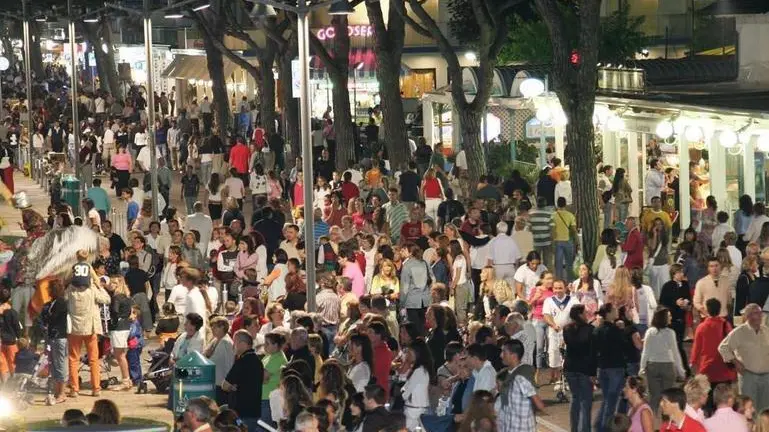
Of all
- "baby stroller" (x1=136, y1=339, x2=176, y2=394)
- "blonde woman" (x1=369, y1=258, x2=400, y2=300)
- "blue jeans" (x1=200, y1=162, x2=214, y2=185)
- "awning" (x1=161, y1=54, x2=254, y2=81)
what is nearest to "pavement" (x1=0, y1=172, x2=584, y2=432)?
"baby stroller" (x1=136, y1=339, x2=176, y2=394)

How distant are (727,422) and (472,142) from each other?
71.9 feet

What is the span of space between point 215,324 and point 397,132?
75.7 ft

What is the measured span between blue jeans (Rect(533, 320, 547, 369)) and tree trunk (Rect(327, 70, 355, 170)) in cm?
2235

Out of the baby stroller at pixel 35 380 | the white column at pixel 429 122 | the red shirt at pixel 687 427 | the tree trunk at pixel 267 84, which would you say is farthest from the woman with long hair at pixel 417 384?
the tree trunk at pixel 267 84

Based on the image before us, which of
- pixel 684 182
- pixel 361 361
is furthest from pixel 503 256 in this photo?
pixel 684 182

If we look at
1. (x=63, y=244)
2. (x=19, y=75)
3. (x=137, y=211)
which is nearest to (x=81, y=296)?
(x=63, y=244)

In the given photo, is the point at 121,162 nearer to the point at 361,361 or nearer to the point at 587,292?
the point at 587,292

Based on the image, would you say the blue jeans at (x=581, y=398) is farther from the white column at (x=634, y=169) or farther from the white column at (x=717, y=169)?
the white column at (x=634, y=169)

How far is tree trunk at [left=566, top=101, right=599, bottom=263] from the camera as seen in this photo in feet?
99.3

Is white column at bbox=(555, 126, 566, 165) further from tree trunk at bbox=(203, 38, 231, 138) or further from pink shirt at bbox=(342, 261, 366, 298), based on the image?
tree trunk at bbox=(203, 38, 231, 138)

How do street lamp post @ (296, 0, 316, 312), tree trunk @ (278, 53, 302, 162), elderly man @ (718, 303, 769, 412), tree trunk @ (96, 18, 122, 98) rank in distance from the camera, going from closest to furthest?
elderly man @ (718, 303, 769, 412), street lamp post @ (296, 0, 316, 312), tree trunk @ (278, 53, 302, 162), tree trunk @ (96, 18, 122, 98)

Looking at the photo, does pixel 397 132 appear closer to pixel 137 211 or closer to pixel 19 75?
pixel 137 211

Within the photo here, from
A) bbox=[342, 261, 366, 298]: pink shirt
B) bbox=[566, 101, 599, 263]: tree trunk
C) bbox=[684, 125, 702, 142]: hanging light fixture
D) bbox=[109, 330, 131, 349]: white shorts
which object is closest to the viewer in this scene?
bbox=[109, 330, 131, 349]: white shorts

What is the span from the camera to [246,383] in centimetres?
1712
